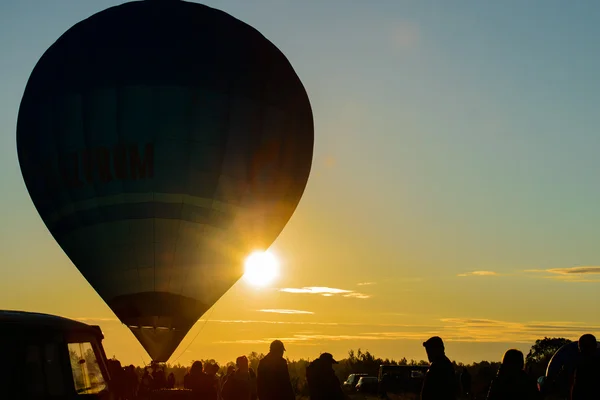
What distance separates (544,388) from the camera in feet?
87.5

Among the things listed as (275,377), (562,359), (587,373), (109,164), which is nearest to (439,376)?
(587,373)

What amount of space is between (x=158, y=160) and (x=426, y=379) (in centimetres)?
2340

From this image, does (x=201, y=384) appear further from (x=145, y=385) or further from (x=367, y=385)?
(x=367, y=385)

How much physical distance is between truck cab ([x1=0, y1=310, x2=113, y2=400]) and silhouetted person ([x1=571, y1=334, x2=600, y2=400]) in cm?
632

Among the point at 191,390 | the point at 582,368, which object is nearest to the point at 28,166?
the point at 191,390

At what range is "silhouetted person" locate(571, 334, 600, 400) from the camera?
1155cm

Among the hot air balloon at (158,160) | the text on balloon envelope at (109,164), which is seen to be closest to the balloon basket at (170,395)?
the hot air balloon at (158,160)

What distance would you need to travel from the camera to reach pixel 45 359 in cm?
1038

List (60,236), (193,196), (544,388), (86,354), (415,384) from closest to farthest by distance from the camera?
(86,354), (544,388), (193,196), (60,236), (415,384)

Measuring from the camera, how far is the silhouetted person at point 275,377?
45.6ft

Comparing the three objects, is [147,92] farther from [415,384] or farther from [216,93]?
[415,384]

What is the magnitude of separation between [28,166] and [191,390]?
22.0 meters

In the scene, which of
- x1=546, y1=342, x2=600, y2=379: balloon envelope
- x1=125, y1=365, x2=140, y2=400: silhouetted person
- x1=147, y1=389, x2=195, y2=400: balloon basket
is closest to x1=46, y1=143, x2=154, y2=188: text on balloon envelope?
x1=125, y1=365, x2=140, y2=400: silhouetted person

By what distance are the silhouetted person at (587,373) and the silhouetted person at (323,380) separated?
11.6 feet
